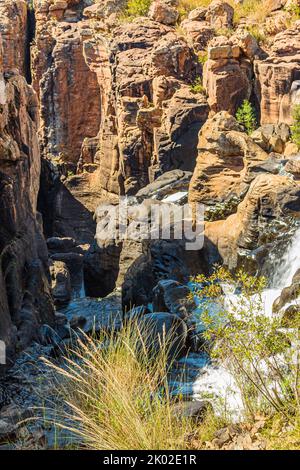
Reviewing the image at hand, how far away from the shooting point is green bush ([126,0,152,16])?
104 ft

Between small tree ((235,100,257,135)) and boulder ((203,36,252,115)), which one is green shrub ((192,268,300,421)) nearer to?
small tree ((235,100,257,135))

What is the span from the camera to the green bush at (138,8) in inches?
1246

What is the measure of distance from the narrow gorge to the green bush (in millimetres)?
86

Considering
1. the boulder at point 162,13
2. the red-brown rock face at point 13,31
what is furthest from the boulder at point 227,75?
the red-brown rock face at point 13,31

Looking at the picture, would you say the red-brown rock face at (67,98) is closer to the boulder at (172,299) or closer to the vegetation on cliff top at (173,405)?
the boulder at (172,299)

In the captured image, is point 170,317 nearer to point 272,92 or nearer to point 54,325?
point 54,325

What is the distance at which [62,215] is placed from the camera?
3005 cm

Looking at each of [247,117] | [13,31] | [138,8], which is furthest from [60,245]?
[13,31]

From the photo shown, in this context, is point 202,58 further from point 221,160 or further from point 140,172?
point 221,160

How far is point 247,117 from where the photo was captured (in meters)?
23.8

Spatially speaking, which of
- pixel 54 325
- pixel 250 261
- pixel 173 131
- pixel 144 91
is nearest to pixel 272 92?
pixel 173 131

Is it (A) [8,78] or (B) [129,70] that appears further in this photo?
(B) [129,70]

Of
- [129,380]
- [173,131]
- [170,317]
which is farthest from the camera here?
[173,131]

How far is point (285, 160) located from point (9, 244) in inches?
346
